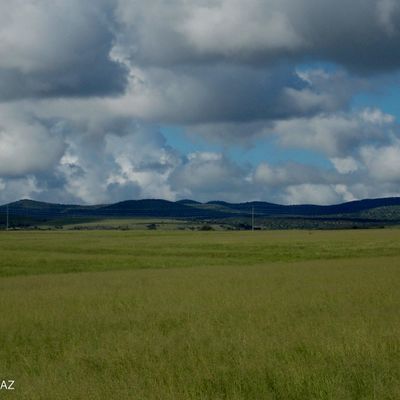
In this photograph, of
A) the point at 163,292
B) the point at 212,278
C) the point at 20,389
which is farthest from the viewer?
the point at 212,278

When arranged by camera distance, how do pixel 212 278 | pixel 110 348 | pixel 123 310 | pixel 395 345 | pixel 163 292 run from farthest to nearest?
pixel 212 278
pixel 163 292
pixel 123 310
pixel 110 348
pixel 395 345

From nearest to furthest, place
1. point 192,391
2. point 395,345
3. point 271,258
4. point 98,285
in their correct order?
point 192,391, point 395,345, point 98,285, point 271,258

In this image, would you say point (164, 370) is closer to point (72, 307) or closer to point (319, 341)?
point (319, 341)

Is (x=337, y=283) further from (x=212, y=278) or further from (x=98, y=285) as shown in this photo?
(x=98, y=285)

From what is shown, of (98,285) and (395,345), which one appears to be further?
(98,285)

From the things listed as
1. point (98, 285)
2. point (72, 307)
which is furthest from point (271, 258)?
point (72, 307)

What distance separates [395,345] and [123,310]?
35.7 ft

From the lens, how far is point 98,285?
32250mm

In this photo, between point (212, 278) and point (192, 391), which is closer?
point (192, 391)

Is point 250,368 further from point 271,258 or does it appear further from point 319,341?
point 271,258

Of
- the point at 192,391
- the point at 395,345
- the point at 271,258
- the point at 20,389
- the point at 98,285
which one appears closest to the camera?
the point at 192,391

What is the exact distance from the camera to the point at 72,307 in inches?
888

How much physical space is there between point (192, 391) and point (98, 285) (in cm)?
2230

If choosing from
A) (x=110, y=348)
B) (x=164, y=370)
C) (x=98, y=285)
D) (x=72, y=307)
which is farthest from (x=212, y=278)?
(x=164, y=370)
